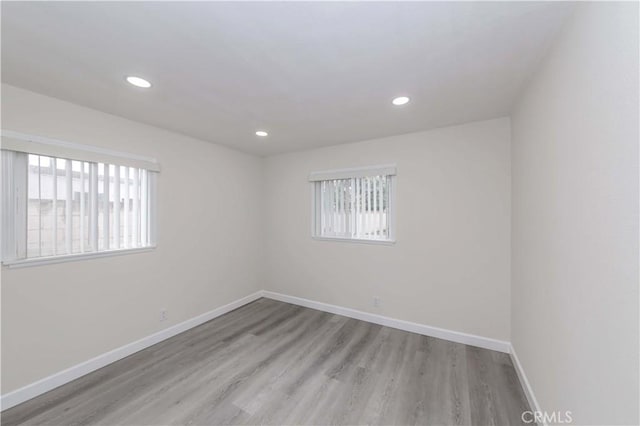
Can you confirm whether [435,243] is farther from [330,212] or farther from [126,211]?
[126,211]

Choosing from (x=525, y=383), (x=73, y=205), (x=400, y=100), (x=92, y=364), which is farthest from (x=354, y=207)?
(x=92, y=364)

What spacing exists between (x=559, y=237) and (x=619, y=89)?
78cm

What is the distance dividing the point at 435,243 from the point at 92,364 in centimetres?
361

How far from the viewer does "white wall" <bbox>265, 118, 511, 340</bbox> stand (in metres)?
2.48

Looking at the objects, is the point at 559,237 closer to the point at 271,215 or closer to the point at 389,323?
the point at 389,323

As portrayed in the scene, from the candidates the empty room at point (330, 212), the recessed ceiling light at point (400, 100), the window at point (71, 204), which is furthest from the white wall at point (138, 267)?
the recessed ceiling light at point (400, 100)

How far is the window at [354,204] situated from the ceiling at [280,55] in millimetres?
994

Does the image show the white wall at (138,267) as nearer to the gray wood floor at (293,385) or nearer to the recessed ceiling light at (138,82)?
the gray wood floor at (293,385)

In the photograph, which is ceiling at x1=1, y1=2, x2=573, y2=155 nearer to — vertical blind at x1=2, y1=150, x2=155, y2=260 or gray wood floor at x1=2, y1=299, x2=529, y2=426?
vertical blind at x1=2, y1=150, x2=155, y2=260

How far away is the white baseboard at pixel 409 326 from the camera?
250cm

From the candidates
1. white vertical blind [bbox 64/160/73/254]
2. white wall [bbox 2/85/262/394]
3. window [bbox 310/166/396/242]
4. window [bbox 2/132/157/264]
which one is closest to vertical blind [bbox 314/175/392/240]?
window [bbox 310/166/396/242]

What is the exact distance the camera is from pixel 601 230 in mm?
943

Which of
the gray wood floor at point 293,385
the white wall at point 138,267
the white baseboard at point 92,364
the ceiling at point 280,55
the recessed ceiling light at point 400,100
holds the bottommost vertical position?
the gray wood floor at point 293,385

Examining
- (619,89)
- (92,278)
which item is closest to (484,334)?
(619,89)
